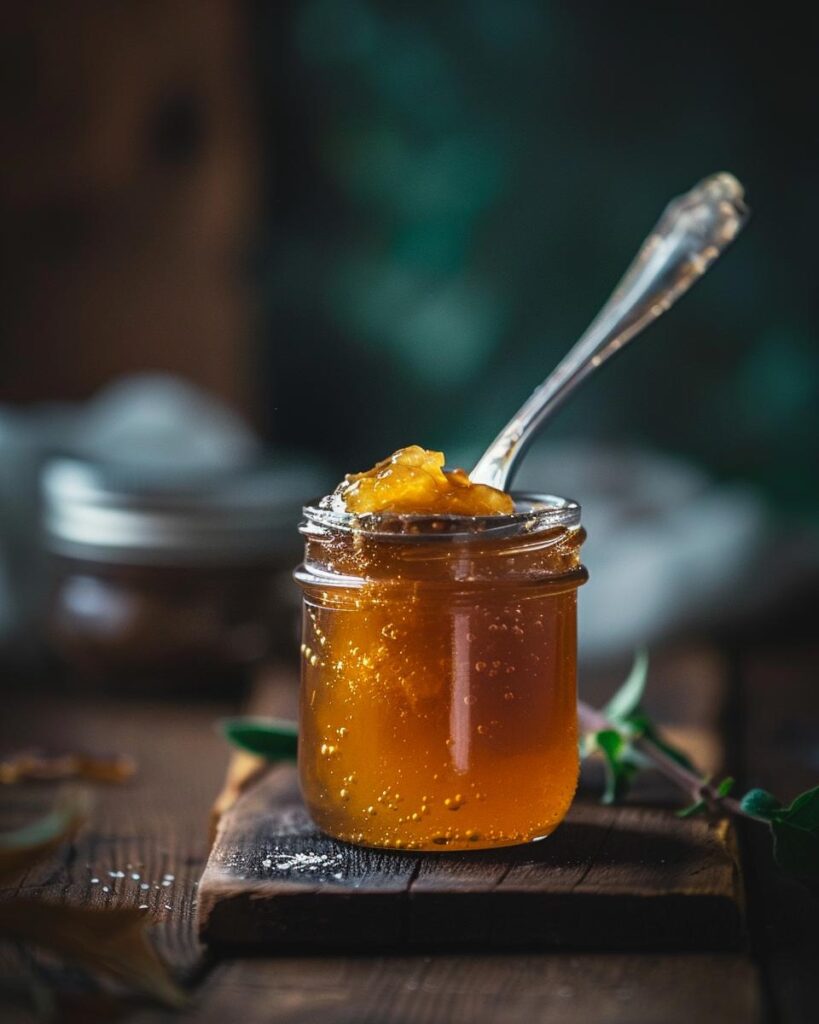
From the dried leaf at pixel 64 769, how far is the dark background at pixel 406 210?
40.3 inches

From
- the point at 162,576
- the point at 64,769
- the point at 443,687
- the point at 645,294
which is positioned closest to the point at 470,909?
the point at 443,687

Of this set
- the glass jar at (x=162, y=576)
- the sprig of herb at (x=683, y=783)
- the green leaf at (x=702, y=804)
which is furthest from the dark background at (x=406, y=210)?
the green leaf at (x=702, y=804)

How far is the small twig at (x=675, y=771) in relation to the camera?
99 cm

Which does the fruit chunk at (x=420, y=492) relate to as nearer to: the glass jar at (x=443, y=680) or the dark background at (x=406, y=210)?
the glass jar at (x=443, y=680)

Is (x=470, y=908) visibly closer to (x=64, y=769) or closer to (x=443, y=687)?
(x=443, y=687)

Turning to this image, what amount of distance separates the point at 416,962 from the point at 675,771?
31 cm

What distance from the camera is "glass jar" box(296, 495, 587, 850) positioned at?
89 centimetres

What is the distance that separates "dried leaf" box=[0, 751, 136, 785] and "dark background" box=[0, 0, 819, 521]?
102 cm

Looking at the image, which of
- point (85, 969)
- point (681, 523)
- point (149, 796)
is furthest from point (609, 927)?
point (681, 523)

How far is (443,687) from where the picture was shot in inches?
34.9

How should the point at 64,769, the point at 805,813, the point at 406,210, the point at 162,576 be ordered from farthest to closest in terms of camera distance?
the point at 406,210, the point at 162,576, the point at 64,769, the point at 805,813

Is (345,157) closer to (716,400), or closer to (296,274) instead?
(296,274)

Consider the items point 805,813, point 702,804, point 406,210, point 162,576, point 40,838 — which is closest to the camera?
point 40,838

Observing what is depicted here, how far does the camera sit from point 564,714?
927 mm
